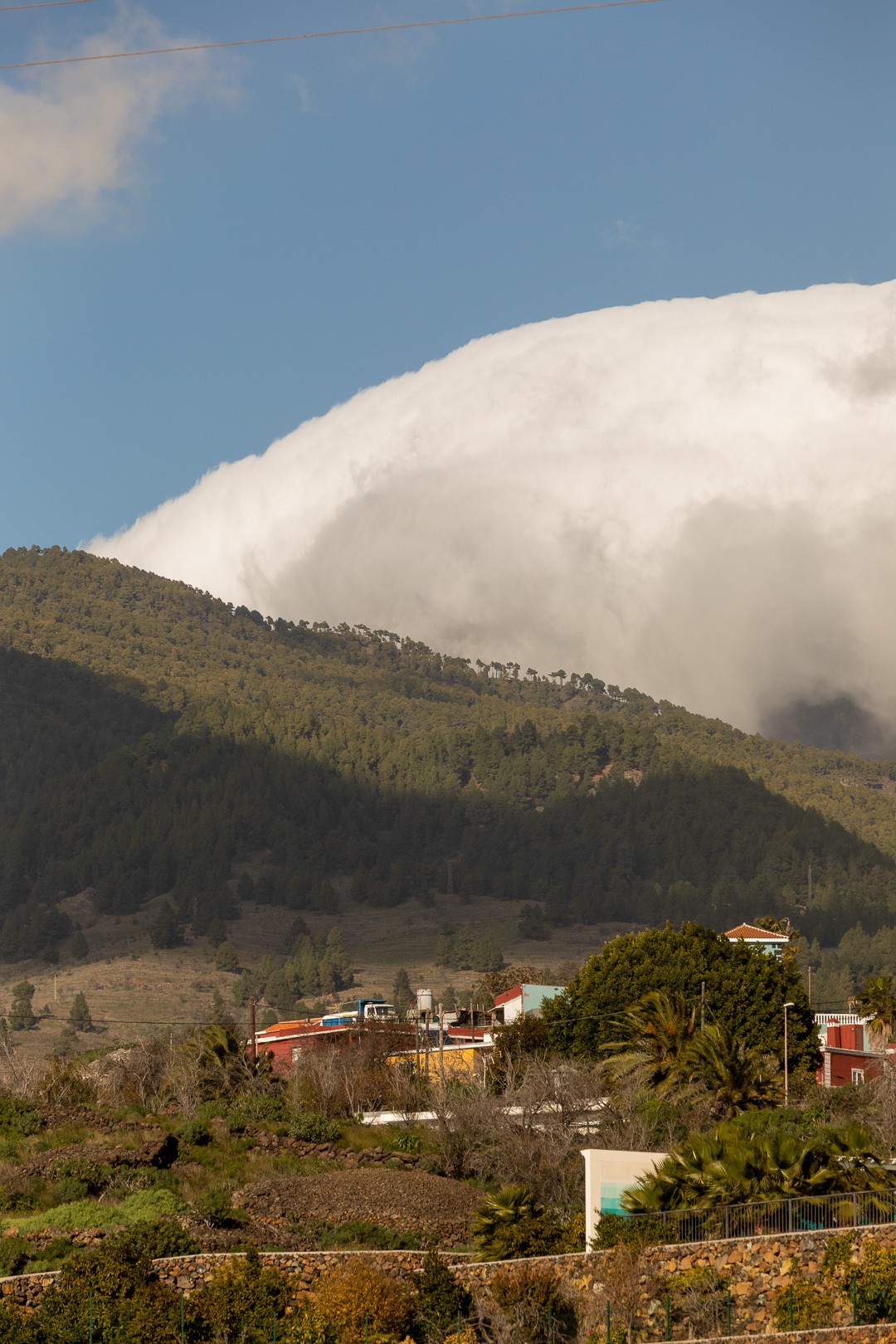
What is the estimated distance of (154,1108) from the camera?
6606 centimetres

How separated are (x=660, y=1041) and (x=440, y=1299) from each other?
28472mm

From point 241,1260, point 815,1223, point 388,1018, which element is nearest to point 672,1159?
point 815,1223

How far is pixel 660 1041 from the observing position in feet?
205

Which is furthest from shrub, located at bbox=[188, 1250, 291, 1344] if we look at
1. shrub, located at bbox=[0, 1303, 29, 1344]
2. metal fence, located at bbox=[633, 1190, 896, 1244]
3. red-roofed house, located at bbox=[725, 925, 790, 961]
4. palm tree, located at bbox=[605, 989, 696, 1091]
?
red-roofed house, located at bbox=[725, 925, 790, 961]

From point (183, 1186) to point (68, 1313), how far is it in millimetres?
14841

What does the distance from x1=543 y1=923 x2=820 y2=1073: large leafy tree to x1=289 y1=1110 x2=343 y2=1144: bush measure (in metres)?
21.8

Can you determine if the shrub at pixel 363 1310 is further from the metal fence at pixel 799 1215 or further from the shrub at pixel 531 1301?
the metal fence at pixel 799 1215

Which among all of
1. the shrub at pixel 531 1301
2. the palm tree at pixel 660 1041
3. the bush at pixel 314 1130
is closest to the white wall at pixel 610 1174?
the shrub at pixel 531 1301

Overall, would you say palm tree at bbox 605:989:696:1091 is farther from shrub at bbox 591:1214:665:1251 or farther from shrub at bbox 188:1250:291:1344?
shrub at bbox 188:1250:291:1344

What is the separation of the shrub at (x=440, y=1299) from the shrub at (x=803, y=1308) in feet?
22.1

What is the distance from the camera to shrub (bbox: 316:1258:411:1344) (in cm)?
3409

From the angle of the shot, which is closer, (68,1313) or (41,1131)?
(68,1313)

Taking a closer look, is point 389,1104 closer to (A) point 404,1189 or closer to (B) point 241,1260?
(A) point 404,1189

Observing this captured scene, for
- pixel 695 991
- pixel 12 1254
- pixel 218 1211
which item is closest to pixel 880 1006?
pixel 695 991
